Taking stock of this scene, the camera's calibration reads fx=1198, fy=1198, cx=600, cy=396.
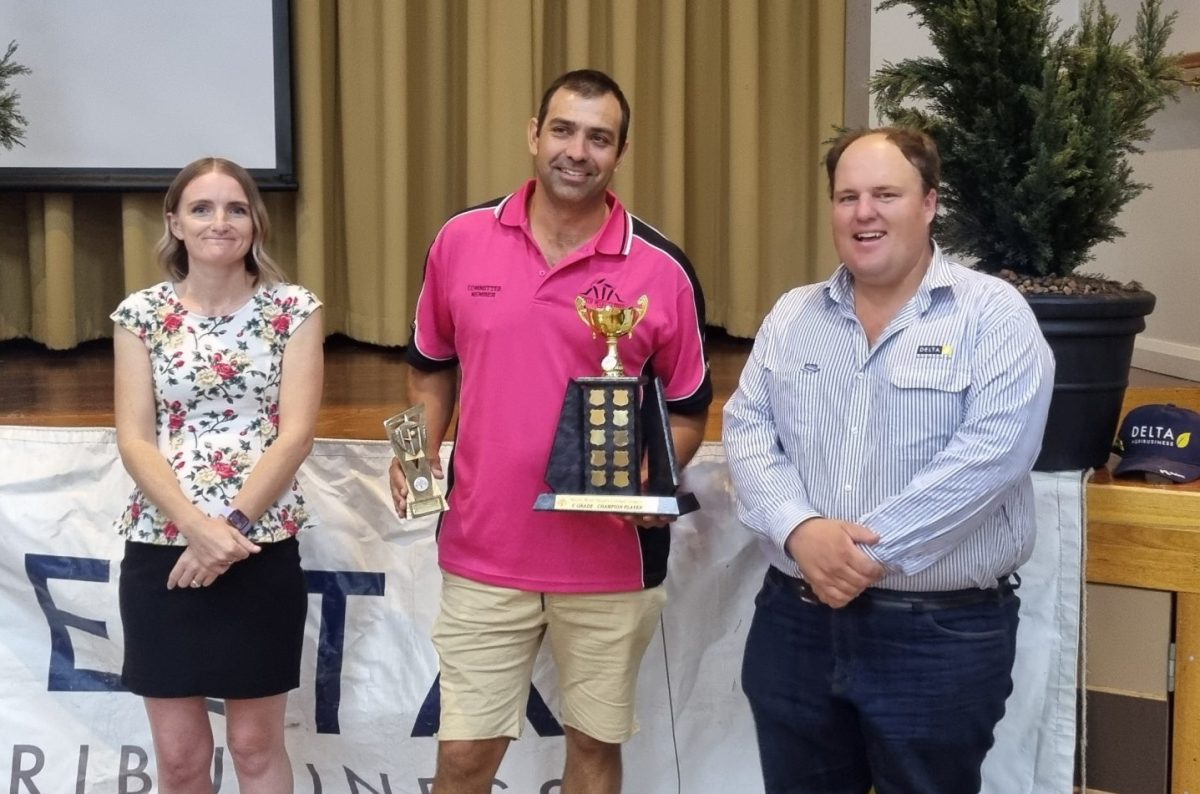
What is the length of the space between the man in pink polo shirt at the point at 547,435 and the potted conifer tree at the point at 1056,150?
0.63 metres

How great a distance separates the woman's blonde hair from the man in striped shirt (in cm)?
89

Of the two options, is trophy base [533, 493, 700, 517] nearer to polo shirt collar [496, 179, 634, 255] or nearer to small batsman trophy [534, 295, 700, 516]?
small batsman trophy [534, 295, 700, 516]

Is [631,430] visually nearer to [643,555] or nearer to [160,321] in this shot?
[643,555]

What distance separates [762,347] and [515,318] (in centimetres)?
40

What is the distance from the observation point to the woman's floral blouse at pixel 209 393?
6.48ft

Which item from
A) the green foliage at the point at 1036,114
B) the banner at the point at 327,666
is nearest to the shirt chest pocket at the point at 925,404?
the green foliage at the point at 1036,114

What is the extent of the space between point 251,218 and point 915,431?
114cm

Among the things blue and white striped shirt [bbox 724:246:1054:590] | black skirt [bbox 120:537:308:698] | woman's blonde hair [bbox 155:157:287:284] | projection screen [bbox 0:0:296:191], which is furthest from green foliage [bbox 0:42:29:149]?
blue and white striped shirt [bbox 724:246:1054:590]

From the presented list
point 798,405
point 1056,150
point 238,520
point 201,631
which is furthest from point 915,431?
point 201,631

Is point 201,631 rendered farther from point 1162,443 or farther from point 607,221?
point 1162,443

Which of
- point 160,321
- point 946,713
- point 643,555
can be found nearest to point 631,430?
point 643,555

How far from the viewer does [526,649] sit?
205 cm

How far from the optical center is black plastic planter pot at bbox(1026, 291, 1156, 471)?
6.95ft

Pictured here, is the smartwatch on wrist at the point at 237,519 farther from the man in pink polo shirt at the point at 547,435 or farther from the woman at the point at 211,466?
the man in pink polo shirt at the point at 547,435
